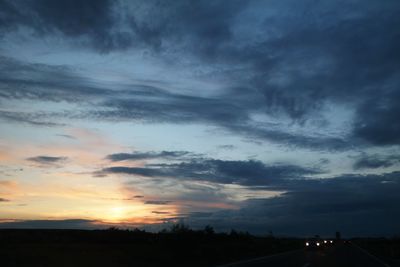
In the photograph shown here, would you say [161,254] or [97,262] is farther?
[161,254]

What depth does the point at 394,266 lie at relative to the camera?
32656 millimetres

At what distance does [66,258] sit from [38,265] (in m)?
4.46

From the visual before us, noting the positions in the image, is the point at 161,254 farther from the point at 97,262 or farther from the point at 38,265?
the point at 38,265

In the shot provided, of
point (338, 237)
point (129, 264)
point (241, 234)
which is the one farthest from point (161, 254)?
point (338, 237)

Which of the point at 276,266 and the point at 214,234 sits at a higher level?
the point at 214,234

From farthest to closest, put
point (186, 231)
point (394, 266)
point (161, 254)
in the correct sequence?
1. point (186, 231)
2. point (161, 254)
3. point (394, 266)

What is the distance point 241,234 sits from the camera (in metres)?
110

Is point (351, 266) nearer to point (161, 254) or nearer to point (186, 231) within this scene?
point (161, 254)

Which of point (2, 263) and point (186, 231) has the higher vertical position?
point (186, 231)

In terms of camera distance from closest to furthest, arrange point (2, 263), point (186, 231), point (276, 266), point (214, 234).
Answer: point (2, 263) < point (276, 266) < point (186, 231) < point (214, 234)

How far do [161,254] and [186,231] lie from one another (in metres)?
35.3

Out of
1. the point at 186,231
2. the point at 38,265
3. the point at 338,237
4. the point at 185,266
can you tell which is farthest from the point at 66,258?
the point at 338,237

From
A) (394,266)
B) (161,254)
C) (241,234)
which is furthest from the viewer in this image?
(241,234)

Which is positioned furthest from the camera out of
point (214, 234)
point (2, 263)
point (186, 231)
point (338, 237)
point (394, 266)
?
point (338, 237)
